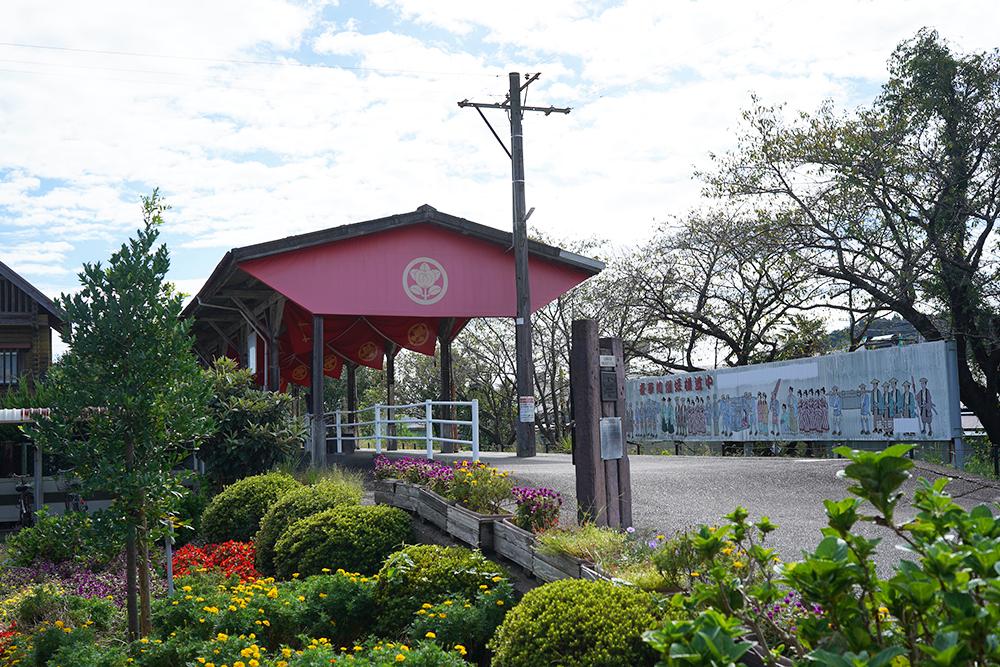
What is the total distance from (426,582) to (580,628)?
97.0 inches

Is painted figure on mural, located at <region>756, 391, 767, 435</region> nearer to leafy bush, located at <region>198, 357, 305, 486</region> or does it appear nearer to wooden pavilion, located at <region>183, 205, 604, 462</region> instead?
wooden pavilion, located at <region>183, 205, 604, 462</region>

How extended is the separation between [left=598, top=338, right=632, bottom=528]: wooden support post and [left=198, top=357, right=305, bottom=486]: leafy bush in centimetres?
725

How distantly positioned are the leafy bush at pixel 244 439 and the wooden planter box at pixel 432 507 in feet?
17.1

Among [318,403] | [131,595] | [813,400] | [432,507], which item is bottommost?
[131,595]

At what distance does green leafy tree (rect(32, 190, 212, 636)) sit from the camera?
27.1ft

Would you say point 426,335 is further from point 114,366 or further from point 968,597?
point 968,597

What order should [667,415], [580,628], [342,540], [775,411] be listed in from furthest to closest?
1. [667,415]
2. [775,411]
3. [342,540]
4. [580,628]

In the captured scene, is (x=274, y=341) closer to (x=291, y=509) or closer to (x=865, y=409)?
(x=291, y=509)

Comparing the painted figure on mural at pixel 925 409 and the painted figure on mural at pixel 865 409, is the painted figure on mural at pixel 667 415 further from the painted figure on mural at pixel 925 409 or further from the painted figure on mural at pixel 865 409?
the painted figure on mural at pixel 925 409

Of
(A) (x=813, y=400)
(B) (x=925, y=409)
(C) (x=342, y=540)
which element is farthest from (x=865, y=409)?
(C) (x=342, y=540)

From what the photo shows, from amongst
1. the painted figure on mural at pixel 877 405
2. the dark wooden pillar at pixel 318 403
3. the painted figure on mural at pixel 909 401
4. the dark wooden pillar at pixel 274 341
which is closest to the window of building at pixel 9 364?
the dark wooden pillar at pixel 274 341

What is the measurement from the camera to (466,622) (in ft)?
24.7

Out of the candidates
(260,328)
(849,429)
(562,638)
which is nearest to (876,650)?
(562,638)

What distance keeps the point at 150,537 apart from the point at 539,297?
1290 cm
